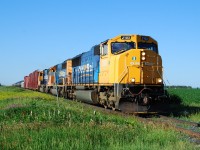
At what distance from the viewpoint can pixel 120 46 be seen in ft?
60.4

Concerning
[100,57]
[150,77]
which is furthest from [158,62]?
[100,57]

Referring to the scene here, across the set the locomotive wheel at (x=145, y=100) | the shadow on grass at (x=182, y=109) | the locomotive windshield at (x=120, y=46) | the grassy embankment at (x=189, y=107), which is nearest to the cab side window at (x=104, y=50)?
the locomotive windshield at (x=120, y=46)

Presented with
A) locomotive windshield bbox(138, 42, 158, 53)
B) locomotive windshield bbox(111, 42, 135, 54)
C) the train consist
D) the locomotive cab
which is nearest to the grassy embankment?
the train consist

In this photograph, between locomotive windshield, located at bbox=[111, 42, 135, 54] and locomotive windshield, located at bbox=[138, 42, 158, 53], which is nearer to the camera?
locomotive windshield, located at bbox=[111, 42, 135, 54]

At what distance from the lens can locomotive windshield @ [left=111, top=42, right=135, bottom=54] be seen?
60.0ft

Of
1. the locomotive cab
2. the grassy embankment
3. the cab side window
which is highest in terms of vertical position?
the cab side window

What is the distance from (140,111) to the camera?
1720cm

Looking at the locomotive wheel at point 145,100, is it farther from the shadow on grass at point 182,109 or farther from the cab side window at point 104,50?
the cab side window at point 104,50

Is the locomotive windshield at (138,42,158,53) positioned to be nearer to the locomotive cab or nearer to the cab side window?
the locomotive cab

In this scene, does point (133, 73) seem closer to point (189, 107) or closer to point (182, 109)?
point (182, 109)

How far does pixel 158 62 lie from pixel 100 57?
12.3 ft

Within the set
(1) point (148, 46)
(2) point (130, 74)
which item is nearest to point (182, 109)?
(1) point (148, 46)

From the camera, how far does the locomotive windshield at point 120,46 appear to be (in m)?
18.3

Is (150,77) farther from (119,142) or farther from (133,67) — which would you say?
(119,142)
